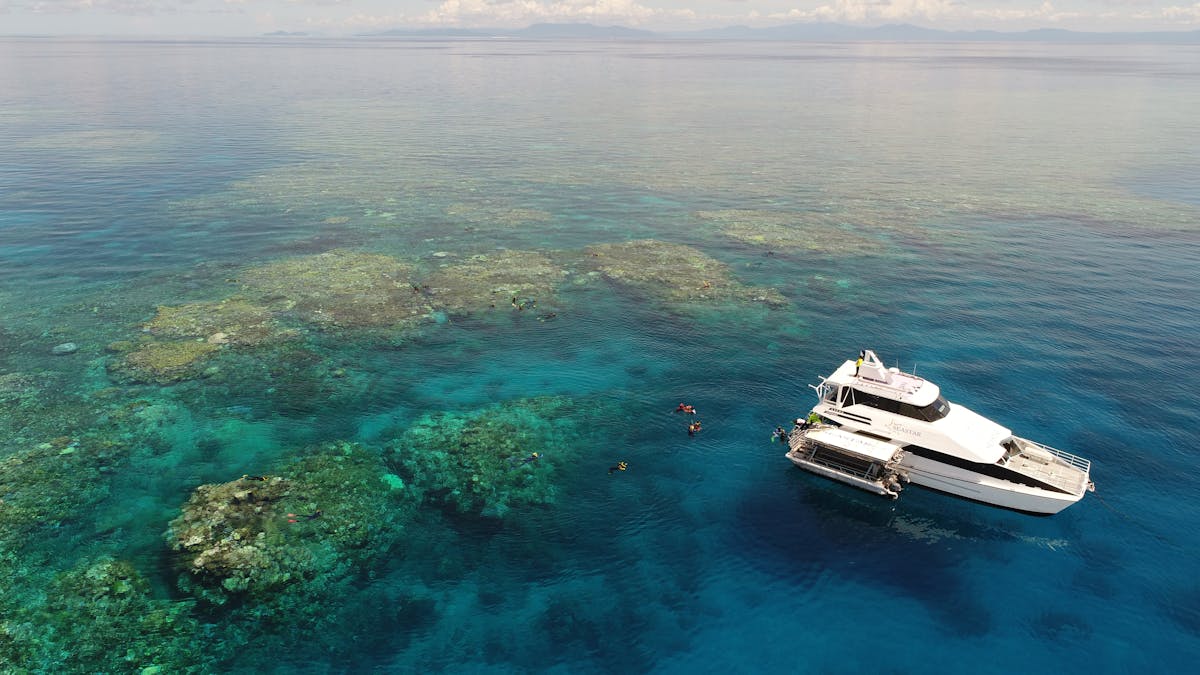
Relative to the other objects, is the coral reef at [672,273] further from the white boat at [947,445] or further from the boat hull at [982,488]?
the boat hull at [982,488]

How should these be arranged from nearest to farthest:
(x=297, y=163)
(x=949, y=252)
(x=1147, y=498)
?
(x=1147, y=498)
(x=949, y=252)
(x=297, y=163)

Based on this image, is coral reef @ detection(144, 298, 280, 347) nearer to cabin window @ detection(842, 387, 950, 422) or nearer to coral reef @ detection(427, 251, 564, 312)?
coral reef @ detection(427, 251, 564, 312)

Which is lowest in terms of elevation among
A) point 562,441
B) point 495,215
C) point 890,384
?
point 562,441

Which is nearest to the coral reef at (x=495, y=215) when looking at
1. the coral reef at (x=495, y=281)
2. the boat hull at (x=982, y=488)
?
the coral reef at (x=495, y=281)

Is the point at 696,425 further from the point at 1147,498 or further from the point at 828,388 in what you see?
the point at 1147,498

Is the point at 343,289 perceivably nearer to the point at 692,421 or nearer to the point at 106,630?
the point at 692,421

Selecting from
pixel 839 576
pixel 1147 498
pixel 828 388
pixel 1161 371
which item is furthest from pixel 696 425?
pixel 1161 371

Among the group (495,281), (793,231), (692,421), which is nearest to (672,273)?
(495,281)
